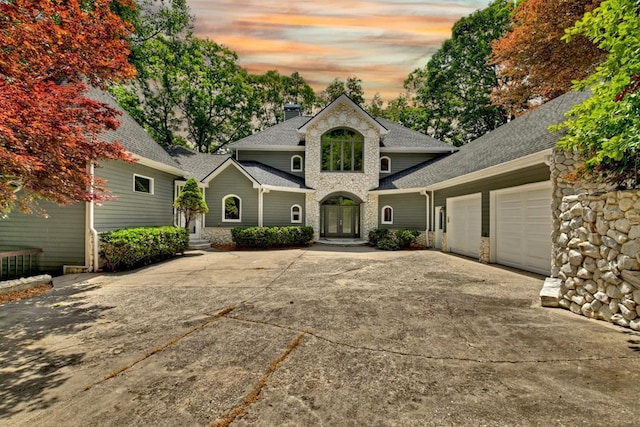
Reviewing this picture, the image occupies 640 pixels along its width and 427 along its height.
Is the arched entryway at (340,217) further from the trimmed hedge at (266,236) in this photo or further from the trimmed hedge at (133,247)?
the trimmed hedge at (133,247)

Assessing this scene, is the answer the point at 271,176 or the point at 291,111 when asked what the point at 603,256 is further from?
the point at 291,111

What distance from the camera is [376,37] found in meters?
7.58

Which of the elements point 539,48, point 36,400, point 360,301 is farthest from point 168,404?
point 539,48

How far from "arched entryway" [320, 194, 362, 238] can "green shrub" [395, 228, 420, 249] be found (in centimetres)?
398

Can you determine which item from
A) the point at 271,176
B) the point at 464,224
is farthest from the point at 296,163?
the point at 464,224

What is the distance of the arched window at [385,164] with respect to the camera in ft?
60.4

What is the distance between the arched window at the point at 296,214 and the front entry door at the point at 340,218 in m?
2.47

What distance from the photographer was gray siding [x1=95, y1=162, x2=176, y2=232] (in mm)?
8555

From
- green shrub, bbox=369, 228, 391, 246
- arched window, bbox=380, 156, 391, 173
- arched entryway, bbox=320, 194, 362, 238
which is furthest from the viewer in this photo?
arched window, bbox=380, 156, 391, 173

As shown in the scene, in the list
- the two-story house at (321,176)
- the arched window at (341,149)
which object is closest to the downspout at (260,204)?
the two-story house at (321,176)

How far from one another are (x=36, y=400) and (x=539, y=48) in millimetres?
14230

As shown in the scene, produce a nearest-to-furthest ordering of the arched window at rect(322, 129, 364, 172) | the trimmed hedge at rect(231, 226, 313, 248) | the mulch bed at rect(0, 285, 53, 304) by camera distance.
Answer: the mulch bed at rect(0, 285, 53, 304) → the trimmed hedge at rect(231, 226, 313, 248) → the arched window at rect(322, 129, 364, 172)

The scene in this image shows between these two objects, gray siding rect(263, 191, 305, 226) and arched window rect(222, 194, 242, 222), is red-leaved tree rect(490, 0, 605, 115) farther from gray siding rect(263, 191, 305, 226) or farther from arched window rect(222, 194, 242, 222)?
arched window rect(222, 194, 242, 222)

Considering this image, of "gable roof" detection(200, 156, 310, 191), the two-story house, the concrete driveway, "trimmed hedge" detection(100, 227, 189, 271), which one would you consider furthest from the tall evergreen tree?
"trimmed hedge" detection(100, 227, 189, 271)
